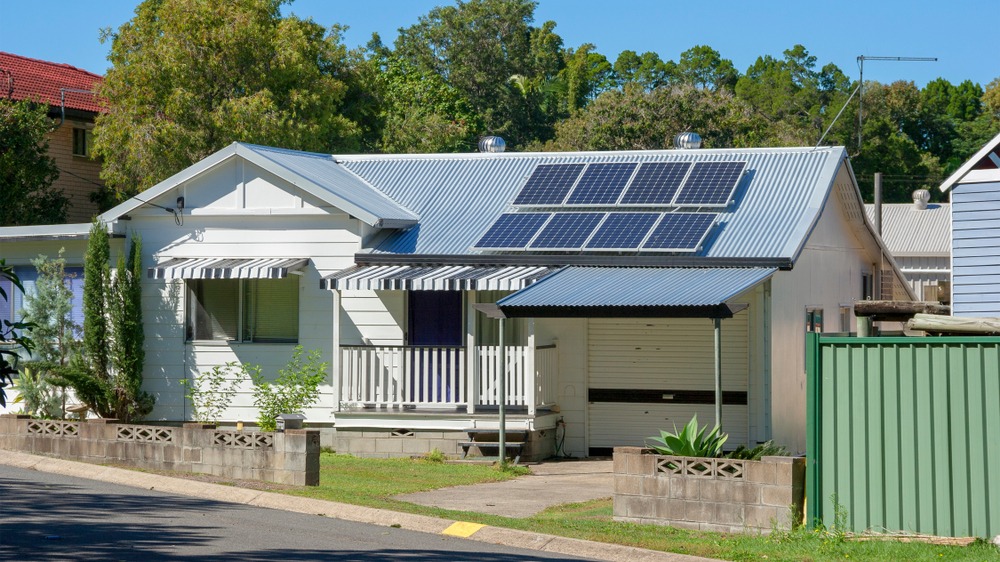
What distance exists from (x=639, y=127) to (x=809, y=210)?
2845cm

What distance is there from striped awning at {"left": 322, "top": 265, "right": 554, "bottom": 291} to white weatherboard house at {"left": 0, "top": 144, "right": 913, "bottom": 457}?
0.11 feet

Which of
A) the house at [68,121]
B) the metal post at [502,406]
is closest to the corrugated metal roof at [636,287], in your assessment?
the metal post at [502,406]

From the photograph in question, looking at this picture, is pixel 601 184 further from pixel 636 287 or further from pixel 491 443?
pixel 491 443

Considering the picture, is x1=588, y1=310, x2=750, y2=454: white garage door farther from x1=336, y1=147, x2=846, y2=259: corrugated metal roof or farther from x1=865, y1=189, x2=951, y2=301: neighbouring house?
x1=865, y1=189, x2=951, y2=301: neighbouring house

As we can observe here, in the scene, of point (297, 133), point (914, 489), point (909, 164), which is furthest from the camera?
point (909, 164)

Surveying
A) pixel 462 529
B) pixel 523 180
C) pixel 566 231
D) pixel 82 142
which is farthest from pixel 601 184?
pixel 82 142

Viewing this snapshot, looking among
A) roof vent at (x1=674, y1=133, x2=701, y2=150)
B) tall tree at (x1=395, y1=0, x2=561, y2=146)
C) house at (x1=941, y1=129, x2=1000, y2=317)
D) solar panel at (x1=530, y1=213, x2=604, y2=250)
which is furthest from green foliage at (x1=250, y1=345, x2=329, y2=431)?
tall tree at (x1=395, y1=0, x2=561, y2=146)

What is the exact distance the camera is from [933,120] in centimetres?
7562

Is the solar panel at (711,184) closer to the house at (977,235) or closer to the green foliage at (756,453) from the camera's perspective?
the house at (977,235)

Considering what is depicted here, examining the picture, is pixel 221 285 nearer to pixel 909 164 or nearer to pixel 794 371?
pixel 794 371

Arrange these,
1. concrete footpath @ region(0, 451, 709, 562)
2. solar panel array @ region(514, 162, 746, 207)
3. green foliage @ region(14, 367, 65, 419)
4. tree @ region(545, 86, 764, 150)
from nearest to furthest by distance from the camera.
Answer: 1. concrete footpath @ region(0, 451, 709, 562)
2. green foliage @ region(14, 367, 65, 419)
3. solar panel array @ region(514, 162, 746, 207)
4. tree @ region(545, 86, 764, 150)

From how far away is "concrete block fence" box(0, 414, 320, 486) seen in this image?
13492 millimetres

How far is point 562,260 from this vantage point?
59.6 ft

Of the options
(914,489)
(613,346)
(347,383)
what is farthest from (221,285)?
(914,489)
